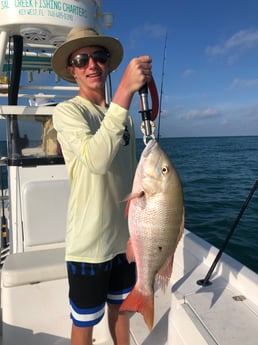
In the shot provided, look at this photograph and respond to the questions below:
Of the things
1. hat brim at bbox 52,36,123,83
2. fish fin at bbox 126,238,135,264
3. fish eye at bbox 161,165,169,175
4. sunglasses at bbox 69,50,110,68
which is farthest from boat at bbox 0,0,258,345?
sunglasses at bbox 69,50,110,68

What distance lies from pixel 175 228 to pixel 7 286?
1.76m

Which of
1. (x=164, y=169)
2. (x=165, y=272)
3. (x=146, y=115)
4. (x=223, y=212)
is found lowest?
(x=223, y=212)

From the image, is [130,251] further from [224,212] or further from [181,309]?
[224,212]

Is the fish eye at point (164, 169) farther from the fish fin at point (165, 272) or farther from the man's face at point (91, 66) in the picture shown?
the man's face at point (91, 66)

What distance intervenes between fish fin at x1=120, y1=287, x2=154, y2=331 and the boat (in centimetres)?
35

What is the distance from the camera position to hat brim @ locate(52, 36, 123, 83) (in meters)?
2.02

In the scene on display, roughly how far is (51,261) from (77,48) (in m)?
1.83

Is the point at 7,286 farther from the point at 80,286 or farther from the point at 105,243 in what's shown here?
the point at 105,243

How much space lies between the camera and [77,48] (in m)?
2.05

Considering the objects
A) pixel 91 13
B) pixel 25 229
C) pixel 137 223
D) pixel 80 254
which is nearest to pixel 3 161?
pixel 25 229

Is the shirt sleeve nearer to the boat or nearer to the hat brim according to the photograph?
the hat brim

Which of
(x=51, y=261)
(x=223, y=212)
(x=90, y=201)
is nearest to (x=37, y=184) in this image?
(x=51, y=261)

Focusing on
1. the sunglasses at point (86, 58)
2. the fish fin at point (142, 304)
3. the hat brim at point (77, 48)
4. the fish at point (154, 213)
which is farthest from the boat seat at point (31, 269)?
the sunglasses at point (86, 58)

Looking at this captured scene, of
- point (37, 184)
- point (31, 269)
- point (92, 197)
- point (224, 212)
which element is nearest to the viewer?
point (92, 197)
